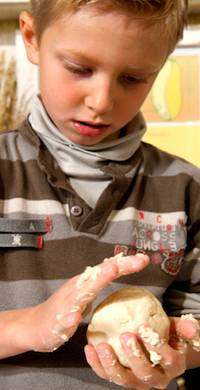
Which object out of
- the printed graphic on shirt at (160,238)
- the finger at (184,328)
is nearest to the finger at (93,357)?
the finger at (184,328)

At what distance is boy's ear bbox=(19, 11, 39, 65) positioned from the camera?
854 mm

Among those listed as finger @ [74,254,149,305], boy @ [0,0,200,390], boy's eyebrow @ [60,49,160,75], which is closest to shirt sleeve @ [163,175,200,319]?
boy @ [0,0,200,390]

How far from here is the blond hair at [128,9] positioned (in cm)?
73

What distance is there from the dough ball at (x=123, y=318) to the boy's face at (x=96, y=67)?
0.83 ft

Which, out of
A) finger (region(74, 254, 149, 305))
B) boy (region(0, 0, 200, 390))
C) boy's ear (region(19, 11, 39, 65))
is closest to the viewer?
finger (region(74, 254, 149, 305))

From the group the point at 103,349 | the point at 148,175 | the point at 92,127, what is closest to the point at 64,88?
the point at 92,127

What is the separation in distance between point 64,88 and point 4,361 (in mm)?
404

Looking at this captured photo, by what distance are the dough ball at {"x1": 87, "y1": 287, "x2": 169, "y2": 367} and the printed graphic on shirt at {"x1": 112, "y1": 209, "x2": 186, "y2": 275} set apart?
0.16 meters

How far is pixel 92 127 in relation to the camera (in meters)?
0.81

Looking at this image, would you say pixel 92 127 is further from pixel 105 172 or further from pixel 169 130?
pixel 169 130

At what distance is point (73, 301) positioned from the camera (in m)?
0.60

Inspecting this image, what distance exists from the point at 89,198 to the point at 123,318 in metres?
0.25

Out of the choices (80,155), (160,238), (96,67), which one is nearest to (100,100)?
(96,67)

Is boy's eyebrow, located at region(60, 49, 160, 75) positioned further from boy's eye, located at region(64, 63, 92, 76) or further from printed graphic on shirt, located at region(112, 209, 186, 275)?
printed graphic on shirt, located at region(112, 209, 186, 275)
